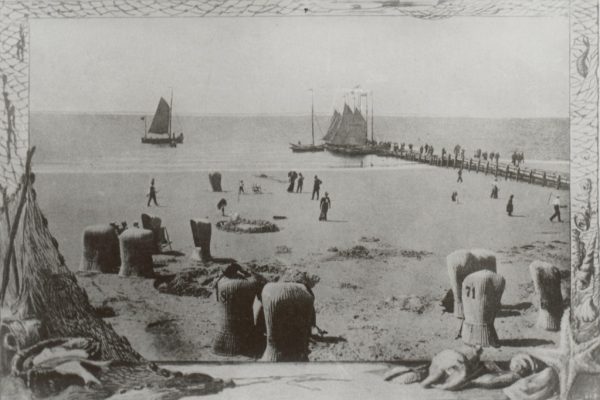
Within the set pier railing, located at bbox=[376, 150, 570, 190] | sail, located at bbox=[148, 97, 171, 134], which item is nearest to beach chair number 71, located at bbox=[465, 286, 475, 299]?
pier railing, located at bbox=[376, 150, 570, 190]

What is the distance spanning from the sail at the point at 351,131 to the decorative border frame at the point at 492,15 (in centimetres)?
74

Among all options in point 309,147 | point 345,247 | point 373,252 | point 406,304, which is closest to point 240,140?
point 309,147

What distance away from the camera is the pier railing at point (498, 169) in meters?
5.12


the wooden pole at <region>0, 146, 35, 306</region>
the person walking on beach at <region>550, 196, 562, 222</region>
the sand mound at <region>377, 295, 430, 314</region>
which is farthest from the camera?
the person walking on beach at <region>550, 196, 562, 222</region>

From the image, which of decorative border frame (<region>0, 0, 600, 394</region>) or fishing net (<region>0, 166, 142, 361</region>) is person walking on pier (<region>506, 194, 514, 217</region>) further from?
fishing net (<region>0, 166, 142, 361</region>)

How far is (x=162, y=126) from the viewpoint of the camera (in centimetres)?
502

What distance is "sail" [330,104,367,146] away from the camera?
201 inches

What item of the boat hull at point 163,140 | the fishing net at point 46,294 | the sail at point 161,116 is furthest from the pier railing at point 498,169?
the fishing net at point 46,294

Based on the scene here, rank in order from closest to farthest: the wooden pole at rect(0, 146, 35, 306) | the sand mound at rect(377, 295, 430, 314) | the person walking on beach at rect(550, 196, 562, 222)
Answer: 1. the wooden pole at rect(0, 146, 35, 306)
2. the sand mound at rect(377, 295, 430, 314)
3. the person walking on beach at rect(550, 196, 562, 222)

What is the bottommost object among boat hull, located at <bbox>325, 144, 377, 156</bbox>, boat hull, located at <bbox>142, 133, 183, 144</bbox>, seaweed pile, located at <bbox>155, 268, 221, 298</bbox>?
seaweed pile, located at <bbox>155, 268, 221, 298</bbox>

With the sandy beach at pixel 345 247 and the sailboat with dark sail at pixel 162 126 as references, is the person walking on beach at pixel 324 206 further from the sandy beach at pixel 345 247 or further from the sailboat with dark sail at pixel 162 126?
the sailboat with dark sail at pixel 162 126

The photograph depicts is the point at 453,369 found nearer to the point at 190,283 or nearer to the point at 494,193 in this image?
the point at 494,193

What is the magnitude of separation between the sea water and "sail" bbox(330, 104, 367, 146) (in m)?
0.11

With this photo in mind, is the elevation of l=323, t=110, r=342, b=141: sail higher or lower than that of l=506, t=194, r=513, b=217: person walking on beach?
higher
